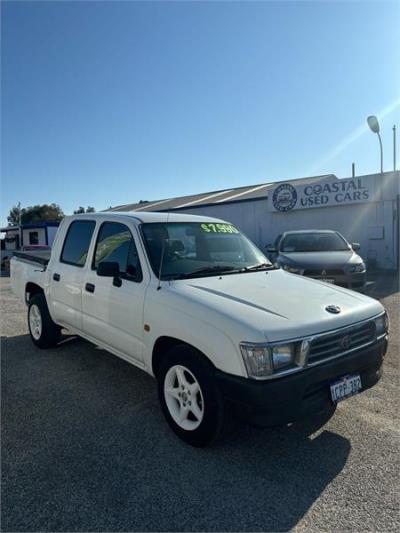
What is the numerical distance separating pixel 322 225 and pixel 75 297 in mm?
14818

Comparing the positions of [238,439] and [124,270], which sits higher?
[124,270]

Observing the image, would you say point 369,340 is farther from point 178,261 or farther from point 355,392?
point 178,261

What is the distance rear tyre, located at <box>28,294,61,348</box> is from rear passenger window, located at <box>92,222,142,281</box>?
1.68 meters

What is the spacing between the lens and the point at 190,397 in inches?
121

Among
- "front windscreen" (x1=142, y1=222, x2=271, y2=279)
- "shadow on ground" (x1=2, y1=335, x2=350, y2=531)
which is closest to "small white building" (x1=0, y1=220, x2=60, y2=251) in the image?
"front windscreen" (x1=142, y1=222, x2=271, y2=279)

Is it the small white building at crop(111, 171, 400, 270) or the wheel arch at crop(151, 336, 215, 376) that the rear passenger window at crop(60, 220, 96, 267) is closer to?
the wheel arch at crop(151, 336, 215, 376)

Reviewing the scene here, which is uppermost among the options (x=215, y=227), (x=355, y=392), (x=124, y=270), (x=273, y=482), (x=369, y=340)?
(x=215, y=227)

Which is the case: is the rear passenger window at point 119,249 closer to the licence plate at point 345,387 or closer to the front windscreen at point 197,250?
the front windscreen at point 197,250

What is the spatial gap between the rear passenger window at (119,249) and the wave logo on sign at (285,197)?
14.8m

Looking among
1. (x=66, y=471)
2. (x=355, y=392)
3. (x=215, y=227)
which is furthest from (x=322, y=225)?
(x=66, y=471)

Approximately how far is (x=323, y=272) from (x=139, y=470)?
5984mm

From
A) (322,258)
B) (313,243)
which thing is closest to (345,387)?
(322,258)

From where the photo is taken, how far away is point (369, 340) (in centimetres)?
327

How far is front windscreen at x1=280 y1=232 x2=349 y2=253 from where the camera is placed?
9.38 metres
